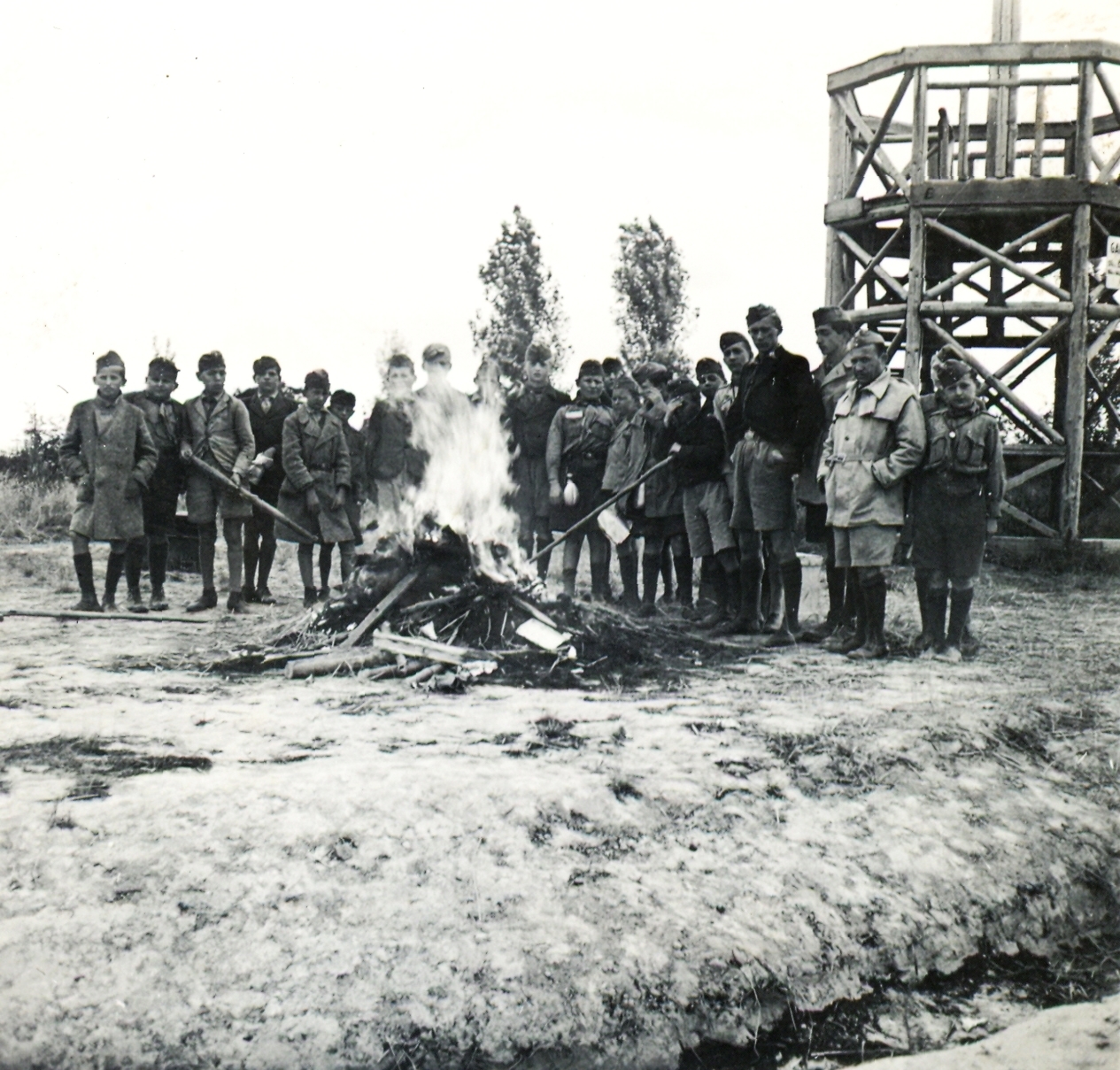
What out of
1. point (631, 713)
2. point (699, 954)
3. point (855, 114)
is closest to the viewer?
point (699, 954)

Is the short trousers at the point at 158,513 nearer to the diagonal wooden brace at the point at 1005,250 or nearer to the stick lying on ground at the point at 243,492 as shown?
the stick lying on ground at the point at 243,492

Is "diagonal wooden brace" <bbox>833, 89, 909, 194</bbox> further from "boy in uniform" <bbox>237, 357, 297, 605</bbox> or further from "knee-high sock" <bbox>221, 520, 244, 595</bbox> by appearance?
"knee-high sock" <bbox>221, 520, 244, 595</bbox>

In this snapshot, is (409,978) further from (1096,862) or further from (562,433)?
(562,433)

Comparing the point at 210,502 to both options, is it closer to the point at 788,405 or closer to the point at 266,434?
the point at 266,434

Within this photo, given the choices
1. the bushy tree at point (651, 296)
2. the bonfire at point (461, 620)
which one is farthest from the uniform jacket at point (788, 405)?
the bushy tree at point (651, 296)

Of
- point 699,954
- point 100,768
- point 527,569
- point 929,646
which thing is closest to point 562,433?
point 527,569

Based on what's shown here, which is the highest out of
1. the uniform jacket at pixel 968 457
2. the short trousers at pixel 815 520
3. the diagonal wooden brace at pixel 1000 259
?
the diagonal wooden brace at pixel 1000 259

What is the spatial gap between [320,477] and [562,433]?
2.06m

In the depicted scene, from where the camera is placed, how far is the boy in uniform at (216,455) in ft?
27.6

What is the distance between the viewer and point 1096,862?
374 cm

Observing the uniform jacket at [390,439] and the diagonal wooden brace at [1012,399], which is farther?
the diagonal wooden brace at [1012,399]

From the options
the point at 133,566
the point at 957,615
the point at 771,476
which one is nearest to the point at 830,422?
the point at 771,476

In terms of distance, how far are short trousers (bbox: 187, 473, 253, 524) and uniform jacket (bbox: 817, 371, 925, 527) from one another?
4.68 m

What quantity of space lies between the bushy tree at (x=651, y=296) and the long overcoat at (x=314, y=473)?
785cm
